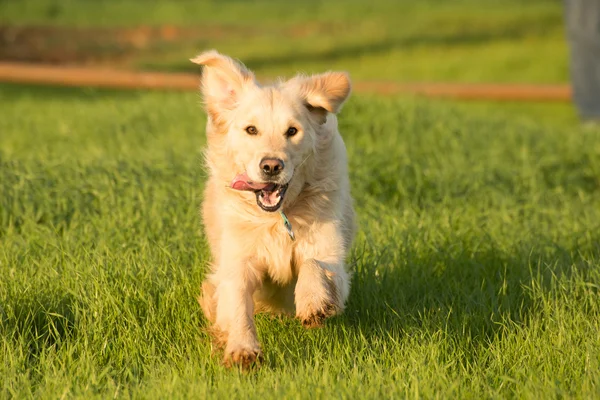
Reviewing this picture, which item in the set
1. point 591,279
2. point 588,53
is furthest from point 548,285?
point 588,53

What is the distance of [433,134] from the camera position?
8.78 m

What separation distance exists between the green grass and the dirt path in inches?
162

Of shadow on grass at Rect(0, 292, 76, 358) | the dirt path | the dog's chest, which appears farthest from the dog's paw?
the dirt path

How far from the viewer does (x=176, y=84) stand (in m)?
12.3

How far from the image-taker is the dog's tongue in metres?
4.21

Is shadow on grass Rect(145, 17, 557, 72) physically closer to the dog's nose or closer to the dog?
the dog

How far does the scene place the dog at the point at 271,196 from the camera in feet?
13.6

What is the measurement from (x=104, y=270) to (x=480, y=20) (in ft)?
75.8

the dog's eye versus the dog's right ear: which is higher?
the dog's right ear

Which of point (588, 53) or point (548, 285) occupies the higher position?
point (588, 53)

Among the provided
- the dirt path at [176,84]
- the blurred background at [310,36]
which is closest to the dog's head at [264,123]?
the dirt path at [176,84]

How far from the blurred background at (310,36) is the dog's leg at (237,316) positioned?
13.2m

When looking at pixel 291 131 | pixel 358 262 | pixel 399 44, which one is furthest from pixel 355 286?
pixel 399 44

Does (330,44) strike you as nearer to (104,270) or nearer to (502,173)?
(502,173)
